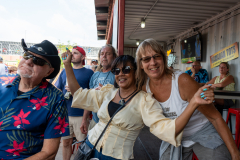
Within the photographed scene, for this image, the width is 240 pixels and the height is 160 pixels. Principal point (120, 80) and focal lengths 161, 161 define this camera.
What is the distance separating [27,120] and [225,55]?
6.55 meters

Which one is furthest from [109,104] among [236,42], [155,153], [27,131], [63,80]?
[236,42]

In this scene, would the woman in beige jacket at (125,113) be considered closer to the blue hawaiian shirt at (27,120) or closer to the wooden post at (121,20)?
the blue hawaiian shirt at (27,120)

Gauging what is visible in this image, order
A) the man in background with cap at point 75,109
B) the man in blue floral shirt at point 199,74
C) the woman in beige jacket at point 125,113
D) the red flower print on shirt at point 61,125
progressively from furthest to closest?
the man in blue floral shirt at point 199,74 < the man in background with cap at point 75,109 < the red flower print on shirt at point 61,125 < the woman in beige jacket at point 125,113

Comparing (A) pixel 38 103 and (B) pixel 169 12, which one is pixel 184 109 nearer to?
(A) pixel 38 103

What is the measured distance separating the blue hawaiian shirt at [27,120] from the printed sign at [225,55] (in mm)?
5866

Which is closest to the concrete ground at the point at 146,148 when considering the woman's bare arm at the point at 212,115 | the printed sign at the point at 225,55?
the woman's bare arm at the point at 212,115

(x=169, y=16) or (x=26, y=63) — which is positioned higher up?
(x=169, y=16)

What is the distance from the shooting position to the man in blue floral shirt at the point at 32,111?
4.28ft

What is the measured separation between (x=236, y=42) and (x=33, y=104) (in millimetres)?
6171

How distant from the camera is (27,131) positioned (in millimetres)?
1338

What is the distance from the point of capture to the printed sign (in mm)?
5323

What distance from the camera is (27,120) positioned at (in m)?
1.33

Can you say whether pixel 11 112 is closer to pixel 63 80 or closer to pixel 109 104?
pixel 109 104

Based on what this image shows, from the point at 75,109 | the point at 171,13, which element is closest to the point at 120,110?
the point at 75,109
